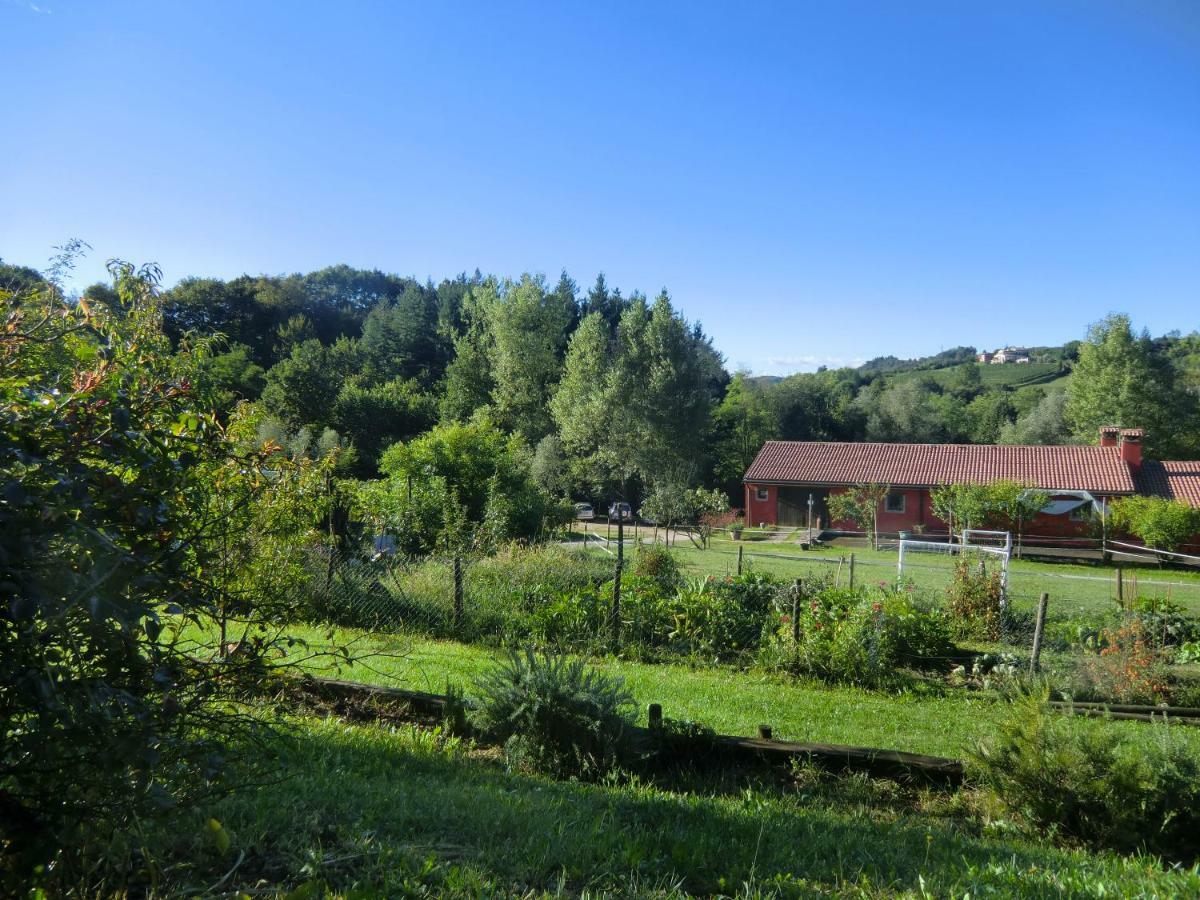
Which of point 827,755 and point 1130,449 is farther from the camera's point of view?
point 1130,449

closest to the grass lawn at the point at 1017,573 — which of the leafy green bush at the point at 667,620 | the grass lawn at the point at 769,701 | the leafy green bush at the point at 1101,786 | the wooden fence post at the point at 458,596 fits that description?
the leafy green bush at the point at 667,620

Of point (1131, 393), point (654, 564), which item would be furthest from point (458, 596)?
point (1131, 393)

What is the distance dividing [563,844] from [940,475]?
34987 mm

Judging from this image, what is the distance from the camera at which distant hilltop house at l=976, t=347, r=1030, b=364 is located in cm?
12044

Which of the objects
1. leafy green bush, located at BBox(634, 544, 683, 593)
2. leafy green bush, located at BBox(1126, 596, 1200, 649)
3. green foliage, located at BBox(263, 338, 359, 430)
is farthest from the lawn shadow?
green foliage, located at BBox(263, 338, 359, 430)

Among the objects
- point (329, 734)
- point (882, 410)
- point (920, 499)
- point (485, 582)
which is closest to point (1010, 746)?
point (329, 734)

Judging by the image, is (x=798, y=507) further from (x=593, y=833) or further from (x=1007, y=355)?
(x=1007, y=355)

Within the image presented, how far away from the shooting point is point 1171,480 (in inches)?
1308

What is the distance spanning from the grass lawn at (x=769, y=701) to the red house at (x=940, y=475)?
2573cm

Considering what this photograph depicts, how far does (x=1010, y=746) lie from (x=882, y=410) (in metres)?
63.4

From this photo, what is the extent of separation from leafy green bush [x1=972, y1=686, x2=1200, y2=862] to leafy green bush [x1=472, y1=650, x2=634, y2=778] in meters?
2.59

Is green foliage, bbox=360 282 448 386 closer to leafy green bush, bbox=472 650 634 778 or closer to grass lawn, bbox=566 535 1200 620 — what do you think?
grass lawn, bbox=566 535 1200 620

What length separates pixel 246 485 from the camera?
5.85 meters

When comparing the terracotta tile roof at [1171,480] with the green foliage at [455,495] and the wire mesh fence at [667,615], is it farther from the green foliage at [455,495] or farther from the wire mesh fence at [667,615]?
the green foliage at [455,495]
